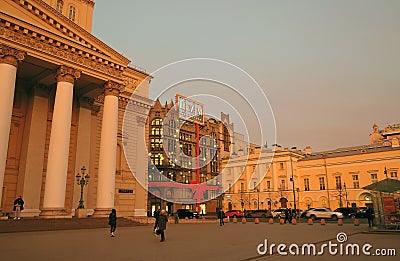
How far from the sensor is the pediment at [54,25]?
845 inches

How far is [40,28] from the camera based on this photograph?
21375mm

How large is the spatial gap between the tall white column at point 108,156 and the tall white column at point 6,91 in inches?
273

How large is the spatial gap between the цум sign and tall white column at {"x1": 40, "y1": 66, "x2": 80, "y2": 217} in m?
34.3

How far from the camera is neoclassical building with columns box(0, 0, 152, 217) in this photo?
20656mm

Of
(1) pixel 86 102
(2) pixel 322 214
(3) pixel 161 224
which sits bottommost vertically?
(2) pixel 322 214

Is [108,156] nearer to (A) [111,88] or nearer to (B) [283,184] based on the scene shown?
(A) [111,88]

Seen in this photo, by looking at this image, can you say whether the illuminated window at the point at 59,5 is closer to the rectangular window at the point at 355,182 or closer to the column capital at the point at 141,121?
the column capital at the point at 141,121

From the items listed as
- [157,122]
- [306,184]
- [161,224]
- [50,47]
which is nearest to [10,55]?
[50,47]

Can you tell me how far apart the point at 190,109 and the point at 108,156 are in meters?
35.1

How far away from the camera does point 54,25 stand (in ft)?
76.5

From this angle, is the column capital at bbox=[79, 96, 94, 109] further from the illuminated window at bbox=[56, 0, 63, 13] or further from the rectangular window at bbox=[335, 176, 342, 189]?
the rectangular window at bbox=[335, 176, 342, 189]

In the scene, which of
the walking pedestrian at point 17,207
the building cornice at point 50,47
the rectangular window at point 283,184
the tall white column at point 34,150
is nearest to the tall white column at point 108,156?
the building cornice at point 50,47

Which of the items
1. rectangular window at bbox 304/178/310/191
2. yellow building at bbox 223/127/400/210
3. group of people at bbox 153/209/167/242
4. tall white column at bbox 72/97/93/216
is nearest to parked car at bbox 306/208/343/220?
yellow building at bbox 223/127/400/210

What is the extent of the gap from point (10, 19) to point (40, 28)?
1846 mm
